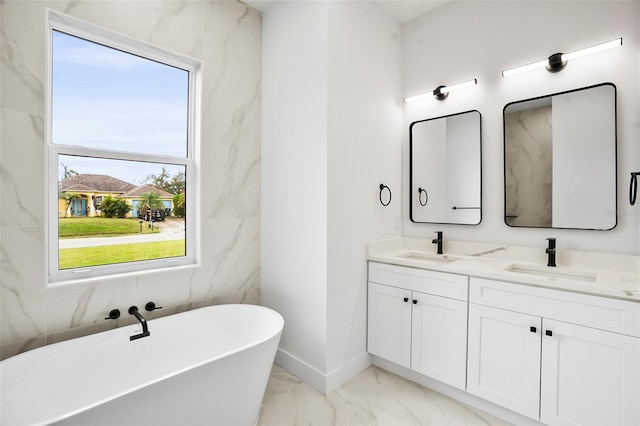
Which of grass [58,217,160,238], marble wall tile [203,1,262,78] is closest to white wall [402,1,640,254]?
marble wall tile [203,1,262,78]

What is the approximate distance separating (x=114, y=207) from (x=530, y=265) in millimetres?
2809

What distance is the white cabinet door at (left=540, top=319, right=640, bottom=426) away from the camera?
1519 mm

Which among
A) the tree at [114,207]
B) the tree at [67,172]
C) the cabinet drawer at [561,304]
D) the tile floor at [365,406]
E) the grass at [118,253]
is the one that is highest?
the tree at [67,172]

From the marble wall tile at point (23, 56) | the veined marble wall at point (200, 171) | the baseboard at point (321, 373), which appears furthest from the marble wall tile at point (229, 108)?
the baseboard at point (321, 373)

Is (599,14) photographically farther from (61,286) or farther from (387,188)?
(61,286)

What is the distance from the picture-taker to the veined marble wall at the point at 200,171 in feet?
5.45

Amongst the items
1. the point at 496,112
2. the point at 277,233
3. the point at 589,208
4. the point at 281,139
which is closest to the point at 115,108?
the point at 281,139

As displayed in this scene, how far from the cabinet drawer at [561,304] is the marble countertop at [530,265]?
0.11 feet

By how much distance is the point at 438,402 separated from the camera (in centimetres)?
211

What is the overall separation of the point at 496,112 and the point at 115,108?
2711 mm

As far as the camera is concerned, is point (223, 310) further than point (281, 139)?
No

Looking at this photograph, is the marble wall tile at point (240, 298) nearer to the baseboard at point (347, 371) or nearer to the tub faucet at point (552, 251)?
the baseboard at point (347, 371)

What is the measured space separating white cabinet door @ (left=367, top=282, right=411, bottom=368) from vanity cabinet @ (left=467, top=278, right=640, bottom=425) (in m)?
0.44

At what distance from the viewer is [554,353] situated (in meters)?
1.70
